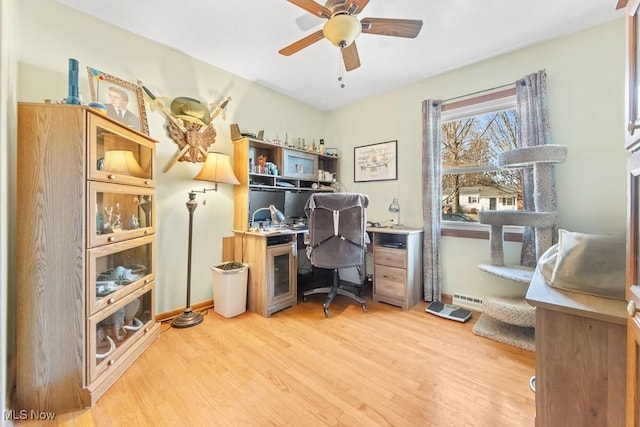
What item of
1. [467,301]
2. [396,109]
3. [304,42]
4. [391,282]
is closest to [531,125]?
[396,109]

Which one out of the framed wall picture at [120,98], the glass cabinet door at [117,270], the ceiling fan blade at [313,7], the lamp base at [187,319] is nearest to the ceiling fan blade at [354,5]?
the ceiling fan blade at [313,7]

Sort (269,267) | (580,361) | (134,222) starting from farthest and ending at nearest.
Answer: (269,267) < (134,222) < (580,361)

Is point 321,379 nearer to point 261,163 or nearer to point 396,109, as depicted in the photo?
point 261,163

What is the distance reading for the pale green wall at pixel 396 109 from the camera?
5.98 ft

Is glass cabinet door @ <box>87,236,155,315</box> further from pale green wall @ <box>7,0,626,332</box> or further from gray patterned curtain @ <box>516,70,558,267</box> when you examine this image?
gray patterned curtain @ <box>516,70,558,267</box>

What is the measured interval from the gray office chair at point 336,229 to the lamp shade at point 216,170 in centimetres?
83

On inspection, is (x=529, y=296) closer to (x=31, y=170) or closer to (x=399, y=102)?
(x=31, y=170)

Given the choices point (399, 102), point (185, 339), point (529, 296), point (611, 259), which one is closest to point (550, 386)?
point (529, 296)

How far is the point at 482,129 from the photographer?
266 cm

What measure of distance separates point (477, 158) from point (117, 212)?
10.7 ft

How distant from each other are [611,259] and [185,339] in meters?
2.58

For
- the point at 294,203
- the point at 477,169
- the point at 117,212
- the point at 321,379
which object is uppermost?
the point at 477,169

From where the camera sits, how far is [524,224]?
1940mm

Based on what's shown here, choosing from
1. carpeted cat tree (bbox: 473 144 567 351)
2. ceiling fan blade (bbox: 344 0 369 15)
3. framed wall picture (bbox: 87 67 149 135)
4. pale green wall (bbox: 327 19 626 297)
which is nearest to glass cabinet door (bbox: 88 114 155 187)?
framed wall picture (bbox: 87 67 149 135)
